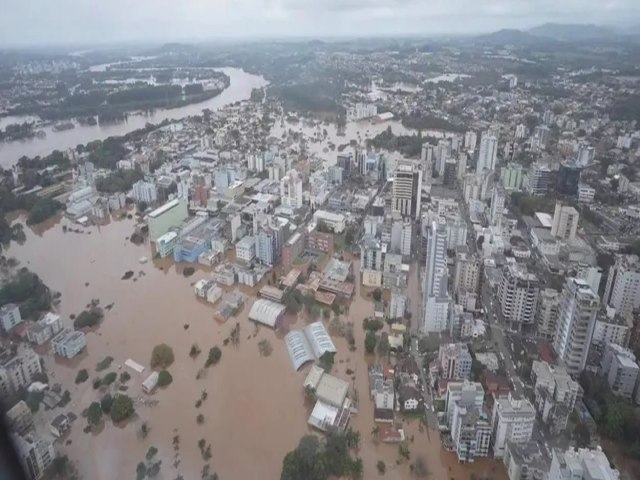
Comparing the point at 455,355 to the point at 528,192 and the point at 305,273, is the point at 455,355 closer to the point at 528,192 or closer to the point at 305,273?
the point at 305,273

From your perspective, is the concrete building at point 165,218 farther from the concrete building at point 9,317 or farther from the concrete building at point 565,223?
the concrete building at point 565,223

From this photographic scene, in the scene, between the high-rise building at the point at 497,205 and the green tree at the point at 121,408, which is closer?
the green tree at the point at 121,408

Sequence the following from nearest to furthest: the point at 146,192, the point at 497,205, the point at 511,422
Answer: the point at 511,422 → the point at 497,205 → the point at 146,192

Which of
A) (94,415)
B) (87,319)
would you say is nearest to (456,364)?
(94,415)

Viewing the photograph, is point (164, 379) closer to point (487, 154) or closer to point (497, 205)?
point (497, 205)

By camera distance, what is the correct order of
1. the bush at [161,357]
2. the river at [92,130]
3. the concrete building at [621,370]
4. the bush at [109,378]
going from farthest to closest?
the river at [92,130] < the bush at [161,357] < the bush at [109,378] < the concrete building at [621,370]

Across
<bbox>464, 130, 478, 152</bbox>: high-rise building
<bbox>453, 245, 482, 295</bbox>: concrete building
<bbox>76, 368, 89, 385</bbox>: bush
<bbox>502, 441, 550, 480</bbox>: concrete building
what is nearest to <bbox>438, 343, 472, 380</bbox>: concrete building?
<bbox>502, 441, 550, 480</bbox>: concrete building

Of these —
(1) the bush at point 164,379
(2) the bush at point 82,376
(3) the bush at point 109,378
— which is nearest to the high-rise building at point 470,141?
(1) the bush at point 164,379
